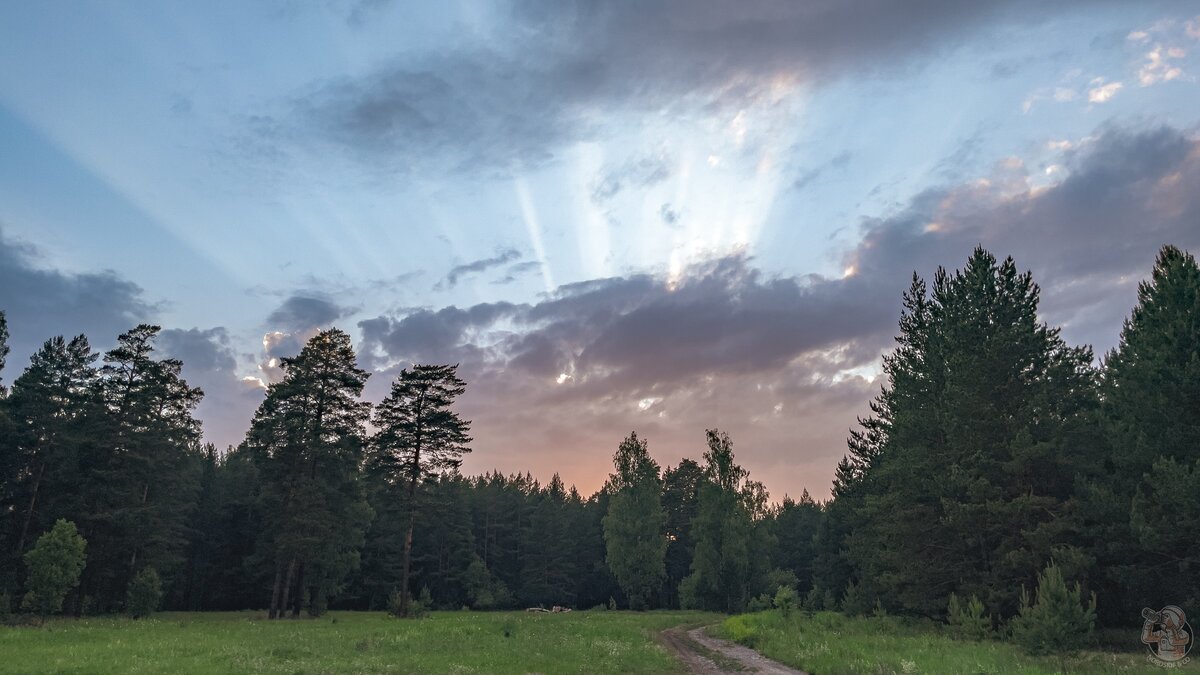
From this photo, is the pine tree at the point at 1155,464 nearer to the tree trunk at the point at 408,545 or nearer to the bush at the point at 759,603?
the bush at the point at 759,603

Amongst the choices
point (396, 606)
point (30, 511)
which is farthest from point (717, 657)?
point (30, 511)

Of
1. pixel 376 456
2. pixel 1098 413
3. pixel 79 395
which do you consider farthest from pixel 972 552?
pixel 79 395

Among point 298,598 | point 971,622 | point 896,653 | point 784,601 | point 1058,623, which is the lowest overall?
point 896,653

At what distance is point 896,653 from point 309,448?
44.7m

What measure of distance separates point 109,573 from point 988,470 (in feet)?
209

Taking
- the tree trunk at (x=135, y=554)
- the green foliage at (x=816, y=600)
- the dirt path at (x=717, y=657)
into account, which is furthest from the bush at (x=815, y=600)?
the tree trunk at (x=135, y=554)

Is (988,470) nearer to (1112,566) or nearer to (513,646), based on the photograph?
(1112,566)

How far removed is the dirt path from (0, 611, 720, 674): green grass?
4.05ft

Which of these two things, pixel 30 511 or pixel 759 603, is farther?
pixel 759 603

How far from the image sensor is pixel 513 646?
30078 mm

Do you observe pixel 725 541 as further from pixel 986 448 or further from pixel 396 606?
pixel 986 448

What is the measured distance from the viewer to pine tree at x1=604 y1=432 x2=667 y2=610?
91.1 m

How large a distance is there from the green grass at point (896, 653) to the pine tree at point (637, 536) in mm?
50011

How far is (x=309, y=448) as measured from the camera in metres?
54.2
